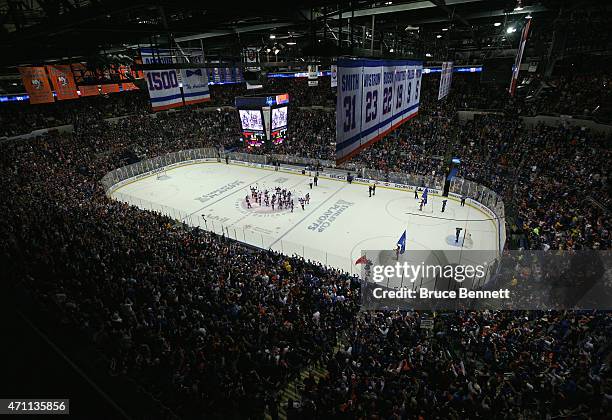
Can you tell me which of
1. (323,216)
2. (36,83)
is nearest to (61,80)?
(36,83)

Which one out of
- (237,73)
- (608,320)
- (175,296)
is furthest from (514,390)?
(237,73)

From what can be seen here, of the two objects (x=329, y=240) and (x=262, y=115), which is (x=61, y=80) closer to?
(x=262, y=115)

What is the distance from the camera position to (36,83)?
1797cm

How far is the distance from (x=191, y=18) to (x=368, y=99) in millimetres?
8105

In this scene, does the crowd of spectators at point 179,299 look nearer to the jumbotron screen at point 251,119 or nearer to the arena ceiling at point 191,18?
the arena ceiling at point 191,18

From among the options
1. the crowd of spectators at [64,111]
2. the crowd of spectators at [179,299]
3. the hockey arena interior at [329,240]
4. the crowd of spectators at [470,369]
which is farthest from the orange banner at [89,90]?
the crowd of spectators at [470,369]

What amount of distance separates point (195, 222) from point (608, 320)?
21799 mm

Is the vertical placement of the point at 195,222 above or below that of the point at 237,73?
below

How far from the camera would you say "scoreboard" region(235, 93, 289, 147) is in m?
25.0

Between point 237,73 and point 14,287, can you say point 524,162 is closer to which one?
point 237,73

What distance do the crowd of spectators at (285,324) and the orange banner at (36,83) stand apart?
19.7 ft

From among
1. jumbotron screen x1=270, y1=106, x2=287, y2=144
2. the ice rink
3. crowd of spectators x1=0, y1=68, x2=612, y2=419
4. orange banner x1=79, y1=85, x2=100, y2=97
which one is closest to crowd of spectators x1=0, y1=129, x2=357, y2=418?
crowd of spectators x1=0, y1=68, x2=612, y2=419

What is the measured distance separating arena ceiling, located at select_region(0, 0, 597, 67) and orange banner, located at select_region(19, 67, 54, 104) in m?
2.06

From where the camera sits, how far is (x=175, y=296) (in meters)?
11.0
